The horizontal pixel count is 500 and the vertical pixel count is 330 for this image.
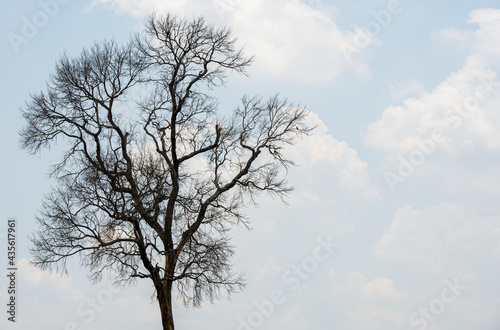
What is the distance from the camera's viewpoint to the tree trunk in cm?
2095

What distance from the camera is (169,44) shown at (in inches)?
882

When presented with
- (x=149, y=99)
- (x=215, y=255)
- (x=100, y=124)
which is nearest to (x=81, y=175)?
(x=100, y=124)

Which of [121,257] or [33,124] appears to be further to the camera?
[33,124]

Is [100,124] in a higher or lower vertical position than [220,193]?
higher

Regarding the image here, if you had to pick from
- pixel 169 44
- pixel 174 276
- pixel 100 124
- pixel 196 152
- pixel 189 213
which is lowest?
→ pixel 174 276

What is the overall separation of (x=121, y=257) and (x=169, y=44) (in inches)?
280

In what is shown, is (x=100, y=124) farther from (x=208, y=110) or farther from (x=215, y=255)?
(x=215, y=255)

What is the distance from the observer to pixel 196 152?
877 inches

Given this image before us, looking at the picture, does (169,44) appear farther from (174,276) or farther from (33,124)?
(174,276)

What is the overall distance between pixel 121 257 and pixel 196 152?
165 inches

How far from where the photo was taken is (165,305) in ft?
68.9

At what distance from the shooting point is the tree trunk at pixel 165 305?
2095 centimetres

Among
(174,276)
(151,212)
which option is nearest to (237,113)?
(151,212)

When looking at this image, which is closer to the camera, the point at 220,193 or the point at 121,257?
the point at 121,257
